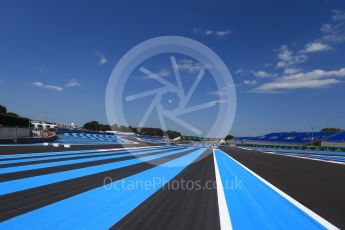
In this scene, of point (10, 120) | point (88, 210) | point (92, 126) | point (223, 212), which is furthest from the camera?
point (92, 126)

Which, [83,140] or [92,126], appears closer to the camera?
[83,140]

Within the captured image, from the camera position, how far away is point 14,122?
48.4m

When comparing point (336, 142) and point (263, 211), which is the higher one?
point (263, 211)

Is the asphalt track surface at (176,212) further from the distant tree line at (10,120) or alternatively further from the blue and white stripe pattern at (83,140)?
the distant tree line at (10,120)

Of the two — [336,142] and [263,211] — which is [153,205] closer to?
[263,211]

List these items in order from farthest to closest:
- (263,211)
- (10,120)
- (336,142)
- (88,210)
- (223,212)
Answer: (336,142)
(10,120)
(263,211)
(223,212)
(88,210)

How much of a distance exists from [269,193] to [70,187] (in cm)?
531

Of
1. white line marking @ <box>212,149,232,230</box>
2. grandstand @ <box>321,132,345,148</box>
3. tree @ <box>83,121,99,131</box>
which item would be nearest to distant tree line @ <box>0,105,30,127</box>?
white line marking @ <box>212,149,232,230</box>

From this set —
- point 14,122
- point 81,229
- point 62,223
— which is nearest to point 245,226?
point 81,229

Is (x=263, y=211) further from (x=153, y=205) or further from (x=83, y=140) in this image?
(x=83, y=140)

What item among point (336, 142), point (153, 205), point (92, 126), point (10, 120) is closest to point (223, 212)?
point (153, 205)

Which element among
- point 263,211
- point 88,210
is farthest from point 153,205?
point 263,211

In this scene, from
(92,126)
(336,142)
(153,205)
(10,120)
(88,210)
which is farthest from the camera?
(92,126)

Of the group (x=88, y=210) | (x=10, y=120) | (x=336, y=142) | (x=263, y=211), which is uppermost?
(x=10, y=120)
